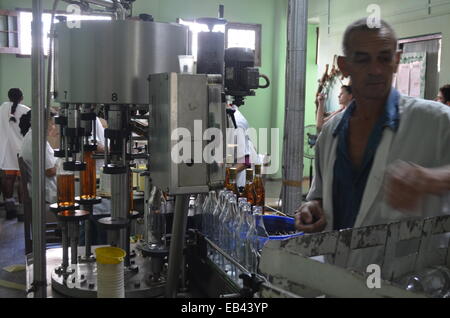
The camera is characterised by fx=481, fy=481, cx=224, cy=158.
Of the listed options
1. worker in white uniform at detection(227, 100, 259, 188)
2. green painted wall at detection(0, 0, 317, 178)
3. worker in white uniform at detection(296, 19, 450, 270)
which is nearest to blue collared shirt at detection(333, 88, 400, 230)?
worker in white uniform at detection(296, 19, 450, 270)

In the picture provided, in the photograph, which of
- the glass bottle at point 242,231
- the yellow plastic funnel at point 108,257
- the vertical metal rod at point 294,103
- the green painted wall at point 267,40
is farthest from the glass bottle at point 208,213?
the green painted wall at point 267,40

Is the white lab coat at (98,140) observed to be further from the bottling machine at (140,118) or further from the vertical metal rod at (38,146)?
the vertical metal rod at (38,146)

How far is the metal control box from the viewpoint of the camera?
1135mm

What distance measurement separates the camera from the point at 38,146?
1.05 meters

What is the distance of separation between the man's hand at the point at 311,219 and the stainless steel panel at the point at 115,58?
0.55 metres

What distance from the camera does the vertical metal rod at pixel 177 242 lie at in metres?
1.24

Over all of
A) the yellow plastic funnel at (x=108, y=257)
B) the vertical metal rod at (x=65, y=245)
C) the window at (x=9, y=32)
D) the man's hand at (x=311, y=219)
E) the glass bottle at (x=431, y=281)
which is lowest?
the vertical metal rod at (x=65, y=245)

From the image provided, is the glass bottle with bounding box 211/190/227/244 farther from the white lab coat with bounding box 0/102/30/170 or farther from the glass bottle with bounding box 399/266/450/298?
the white lab coat with bounding box 0/102/30/170

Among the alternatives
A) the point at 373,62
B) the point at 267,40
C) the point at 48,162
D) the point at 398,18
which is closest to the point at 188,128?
the point at 373,62

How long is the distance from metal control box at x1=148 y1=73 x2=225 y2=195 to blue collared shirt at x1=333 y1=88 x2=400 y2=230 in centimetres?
40

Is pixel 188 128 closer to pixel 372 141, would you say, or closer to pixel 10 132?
pixel 372 141

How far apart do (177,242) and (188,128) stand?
316 millimetres
